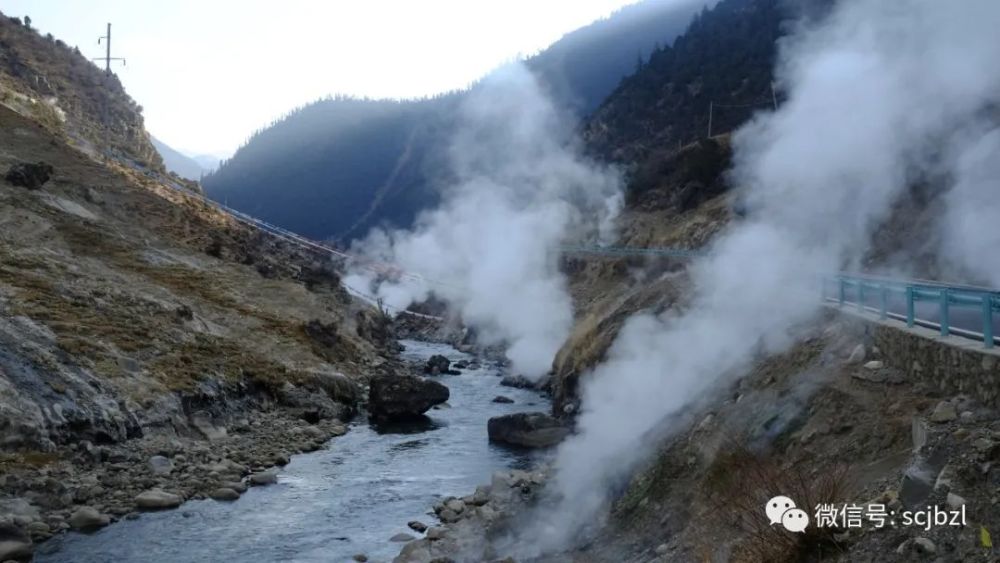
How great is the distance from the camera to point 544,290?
137ft

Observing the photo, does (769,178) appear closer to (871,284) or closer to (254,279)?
(871,284)

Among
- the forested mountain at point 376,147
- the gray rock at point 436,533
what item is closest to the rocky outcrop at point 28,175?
the gray rock at point 436,533

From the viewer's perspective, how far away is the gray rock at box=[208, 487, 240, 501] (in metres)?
14.8

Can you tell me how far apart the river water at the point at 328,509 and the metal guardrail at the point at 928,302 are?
8.34 metres

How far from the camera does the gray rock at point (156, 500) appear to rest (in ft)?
45.8

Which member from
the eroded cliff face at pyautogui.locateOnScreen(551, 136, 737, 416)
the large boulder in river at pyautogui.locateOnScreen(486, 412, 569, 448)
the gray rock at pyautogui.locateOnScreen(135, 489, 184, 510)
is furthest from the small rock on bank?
the eroded cliff face at pyautogui.locateOnScreen(551, 136, 737, 416)

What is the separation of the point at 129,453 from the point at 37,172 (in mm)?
20486

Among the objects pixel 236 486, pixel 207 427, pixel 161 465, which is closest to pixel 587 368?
pixel 236 486

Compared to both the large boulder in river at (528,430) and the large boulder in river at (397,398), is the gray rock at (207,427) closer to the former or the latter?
the large boulder in river at (397,398)

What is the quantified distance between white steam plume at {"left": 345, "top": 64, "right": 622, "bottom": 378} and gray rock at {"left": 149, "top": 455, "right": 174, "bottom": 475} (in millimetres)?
16565

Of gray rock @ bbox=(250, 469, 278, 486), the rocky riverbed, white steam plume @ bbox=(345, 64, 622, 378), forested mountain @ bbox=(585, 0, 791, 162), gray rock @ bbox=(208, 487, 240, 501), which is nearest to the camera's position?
the rocky riverbed

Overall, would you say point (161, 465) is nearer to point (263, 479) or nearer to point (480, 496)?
point (263, 479)

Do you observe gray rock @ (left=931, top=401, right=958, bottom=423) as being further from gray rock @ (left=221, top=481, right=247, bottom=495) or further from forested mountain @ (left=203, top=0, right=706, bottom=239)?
forested mountain @ (left=203, top=0, right=706, bottom=239)

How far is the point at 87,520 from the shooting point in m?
12.7
